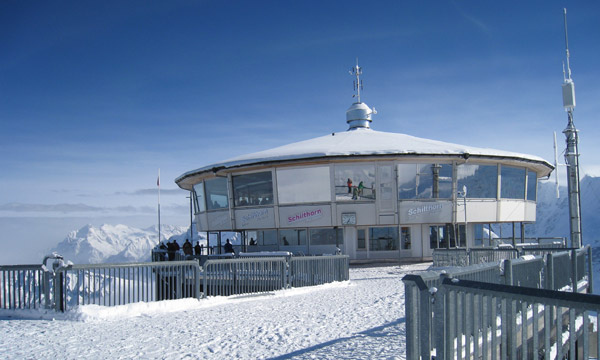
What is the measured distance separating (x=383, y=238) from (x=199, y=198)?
13375 mm

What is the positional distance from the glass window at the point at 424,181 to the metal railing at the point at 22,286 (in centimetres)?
1932

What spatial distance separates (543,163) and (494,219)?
523 centimetres

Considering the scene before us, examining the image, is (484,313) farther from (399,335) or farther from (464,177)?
(464,177)

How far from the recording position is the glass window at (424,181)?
27750 mm

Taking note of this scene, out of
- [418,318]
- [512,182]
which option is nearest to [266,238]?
[512,182]

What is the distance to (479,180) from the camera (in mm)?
29062

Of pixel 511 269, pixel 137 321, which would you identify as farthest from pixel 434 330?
pixel 137 321

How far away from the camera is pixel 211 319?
10914mm

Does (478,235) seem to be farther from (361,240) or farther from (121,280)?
(121,280)

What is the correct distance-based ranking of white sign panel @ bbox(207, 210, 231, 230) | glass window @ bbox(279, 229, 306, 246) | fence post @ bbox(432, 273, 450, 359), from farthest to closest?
white sign panel @ bbox(207, 210, 231, 230), glass window @ bbox(279, 229, 306, 246), fence post @ bbox(432, 273, 450, 359)

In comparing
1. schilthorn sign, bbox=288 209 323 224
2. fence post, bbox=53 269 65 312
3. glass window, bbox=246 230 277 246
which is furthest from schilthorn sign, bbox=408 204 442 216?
fence post, bbox=53 269 65 312

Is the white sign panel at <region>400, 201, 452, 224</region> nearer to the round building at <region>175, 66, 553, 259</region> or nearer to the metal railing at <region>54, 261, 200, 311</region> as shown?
the round building at <region>175, 66, 553, 259</region>

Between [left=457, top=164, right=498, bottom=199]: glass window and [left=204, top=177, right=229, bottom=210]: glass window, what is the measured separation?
13.6 metres

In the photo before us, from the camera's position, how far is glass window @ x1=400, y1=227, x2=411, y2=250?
28627mm
